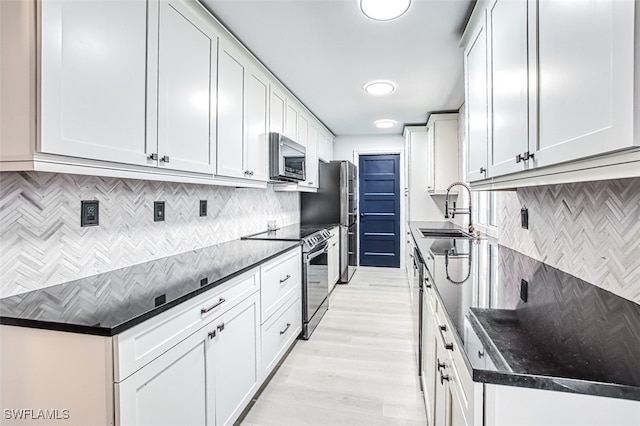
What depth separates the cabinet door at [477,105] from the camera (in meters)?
1.79

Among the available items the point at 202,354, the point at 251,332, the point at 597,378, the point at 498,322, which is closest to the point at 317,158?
the point at 251,332

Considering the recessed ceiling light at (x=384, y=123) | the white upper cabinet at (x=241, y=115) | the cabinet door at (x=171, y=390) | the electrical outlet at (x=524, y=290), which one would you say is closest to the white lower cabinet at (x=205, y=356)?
the cabinet door at (x=171, y=390)

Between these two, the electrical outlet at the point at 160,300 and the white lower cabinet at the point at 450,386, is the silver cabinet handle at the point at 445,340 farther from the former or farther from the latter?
the electrical outlet at the point at 160,300

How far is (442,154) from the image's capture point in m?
4.48

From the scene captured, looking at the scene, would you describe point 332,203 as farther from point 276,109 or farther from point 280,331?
point 280,331

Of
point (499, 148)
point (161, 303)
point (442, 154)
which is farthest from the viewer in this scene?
point (442, 154)

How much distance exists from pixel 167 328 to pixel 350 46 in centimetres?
223

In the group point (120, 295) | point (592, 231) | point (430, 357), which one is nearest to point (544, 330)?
→ point (592, 231)

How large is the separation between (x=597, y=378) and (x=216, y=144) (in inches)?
80.9

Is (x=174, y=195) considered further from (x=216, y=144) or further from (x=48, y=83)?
(x=48, y=83)

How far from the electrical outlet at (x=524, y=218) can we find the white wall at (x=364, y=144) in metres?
3.99

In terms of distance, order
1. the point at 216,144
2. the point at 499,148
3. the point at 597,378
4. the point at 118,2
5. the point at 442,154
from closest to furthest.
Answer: the point at 597,378 → the point at 118,2 → the point at 499,148 → the point at 216,144 → the point at 442,154

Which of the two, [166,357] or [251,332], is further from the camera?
[251,332]

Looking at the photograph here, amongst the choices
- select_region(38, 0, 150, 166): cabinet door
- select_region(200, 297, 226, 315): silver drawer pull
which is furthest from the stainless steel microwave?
select_region(200, 297, 226, 315): silver drawer pull
